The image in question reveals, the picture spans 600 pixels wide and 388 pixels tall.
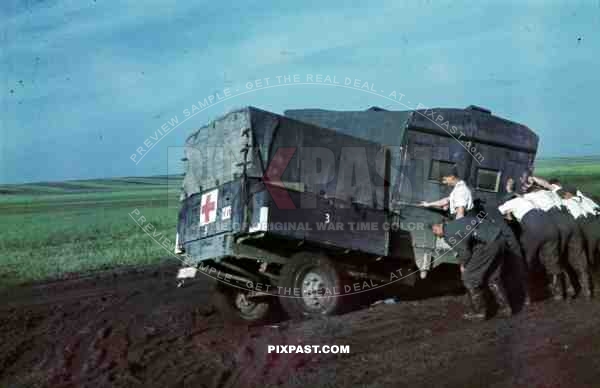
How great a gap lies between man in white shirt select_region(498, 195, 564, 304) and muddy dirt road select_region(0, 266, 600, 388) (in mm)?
555

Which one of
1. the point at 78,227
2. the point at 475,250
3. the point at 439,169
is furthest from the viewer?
the point at 78,227

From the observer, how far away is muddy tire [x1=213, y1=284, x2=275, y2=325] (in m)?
12.0

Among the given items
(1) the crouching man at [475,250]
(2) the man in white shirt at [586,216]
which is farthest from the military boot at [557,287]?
(1) the crouching man at [475,250]

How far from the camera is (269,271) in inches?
446

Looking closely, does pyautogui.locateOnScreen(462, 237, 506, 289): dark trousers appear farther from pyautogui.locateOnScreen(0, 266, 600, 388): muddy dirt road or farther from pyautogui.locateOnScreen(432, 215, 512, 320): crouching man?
pyautogui.locateOnScreen(0, 266, 600, 388): muddy dirt road

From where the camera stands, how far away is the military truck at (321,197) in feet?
34.6

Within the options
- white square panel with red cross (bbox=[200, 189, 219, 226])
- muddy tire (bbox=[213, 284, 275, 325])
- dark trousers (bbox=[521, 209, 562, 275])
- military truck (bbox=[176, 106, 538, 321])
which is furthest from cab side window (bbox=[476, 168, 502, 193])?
white square panel with red cross (bbox=[200, 189, 219, 226])

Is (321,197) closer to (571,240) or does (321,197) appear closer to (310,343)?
(310,343)

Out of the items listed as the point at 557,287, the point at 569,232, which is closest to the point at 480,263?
the point at 557,287

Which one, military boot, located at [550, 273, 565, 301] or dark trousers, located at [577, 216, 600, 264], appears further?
dark trousers, located at [577, 216, 600, 264]

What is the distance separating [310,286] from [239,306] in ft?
5.19

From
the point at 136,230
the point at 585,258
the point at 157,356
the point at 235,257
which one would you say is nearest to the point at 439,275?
the point at 585,258

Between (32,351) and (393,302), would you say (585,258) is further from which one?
(32,351)

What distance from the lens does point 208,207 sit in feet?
36.7
